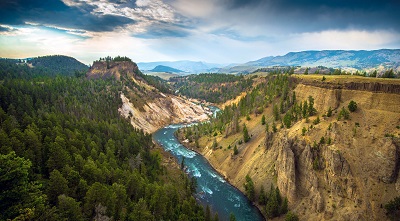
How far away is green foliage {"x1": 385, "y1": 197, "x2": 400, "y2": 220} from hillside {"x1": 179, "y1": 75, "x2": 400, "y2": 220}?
125 cm

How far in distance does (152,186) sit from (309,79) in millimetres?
72267

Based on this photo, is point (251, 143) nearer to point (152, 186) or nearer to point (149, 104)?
point (152, 186)

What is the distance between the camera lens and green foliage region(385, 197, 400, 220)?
2006 inches

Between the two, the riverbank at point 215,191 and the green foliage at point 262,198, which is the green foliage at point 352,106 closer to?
the green foliage at point 262,198

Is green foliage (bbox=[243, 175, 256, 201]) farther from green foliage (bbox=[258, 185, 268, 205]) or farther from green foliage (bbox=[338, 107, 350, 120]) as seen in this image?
green foliage (bbox=[338, 107, 350, 120])

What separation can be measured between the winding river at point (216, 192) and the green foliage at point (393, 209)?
2692cm

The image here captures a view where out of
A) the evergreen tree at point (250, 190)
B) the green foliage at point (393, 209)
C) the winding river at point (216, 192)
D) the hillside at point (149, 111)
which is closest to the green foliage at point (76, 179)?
the winding river at point (216, 192)

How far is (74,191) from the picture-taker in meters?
47.4

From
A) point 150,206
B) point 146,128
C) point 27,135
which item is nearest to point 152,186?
point 150,206

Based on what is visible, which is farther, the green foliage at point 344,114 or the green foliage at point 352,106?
the green foliage at point 352,106

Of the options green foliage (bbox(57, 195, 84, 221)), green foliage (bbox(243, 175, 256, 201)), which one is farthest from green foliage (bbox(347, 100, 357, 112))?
green foliage (bbox(57, 195, 84, 221))

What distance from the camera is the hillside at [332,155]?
56.3 m

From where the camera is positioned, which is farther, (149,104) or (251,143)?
(149,104)

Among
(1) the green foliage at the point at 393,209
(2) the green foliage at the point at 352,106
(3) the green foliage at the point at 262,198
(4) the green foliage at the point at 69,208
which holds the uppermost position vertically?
(2) the green foliage at the point at 352,106
